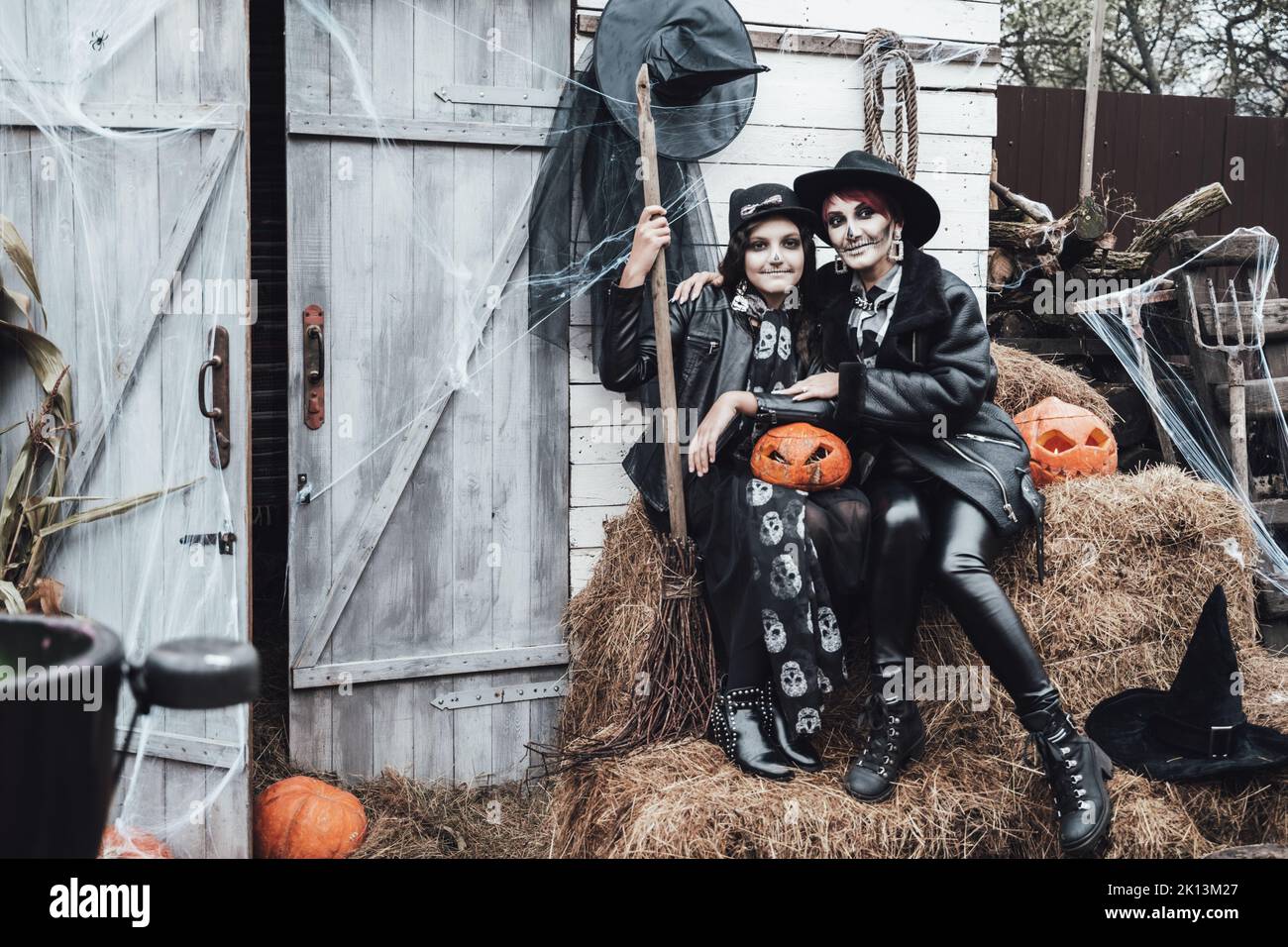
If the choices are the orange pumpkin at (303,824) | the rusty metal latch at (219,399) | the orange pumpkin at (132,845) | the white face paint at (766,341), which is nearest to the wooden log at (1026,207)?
the white face paint at (766,341)

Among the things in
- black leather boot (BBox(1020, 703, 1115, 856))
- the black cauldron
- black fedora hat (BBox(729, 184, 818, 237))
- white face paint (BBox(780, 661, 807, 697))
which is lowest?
black leather boot (BBox(1020, 703, 1115, 856))

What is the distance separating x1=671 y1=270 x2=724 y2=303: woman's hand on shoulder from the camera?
11.6 ft

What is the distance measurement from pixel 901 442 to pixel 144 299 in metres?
2.42

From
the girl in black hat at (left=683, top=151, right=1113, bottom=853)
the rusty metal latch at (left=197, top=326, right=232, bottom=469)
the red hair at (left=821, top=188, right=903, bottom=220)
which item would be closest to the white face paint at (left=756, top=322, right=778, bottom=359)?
the girl in black hat at (left=683, top=151, right=1113, bottom=853)

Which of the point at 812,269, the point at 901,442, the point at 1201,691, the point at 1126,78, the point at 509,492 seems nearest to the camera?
the point at 1201,691

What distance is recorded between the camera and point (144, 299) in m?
3.30

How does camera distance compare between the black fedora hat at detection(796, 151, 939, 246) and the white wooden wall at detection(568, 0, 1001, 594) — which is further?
the white wooden wall at detection(568, 0, 1001, 594)

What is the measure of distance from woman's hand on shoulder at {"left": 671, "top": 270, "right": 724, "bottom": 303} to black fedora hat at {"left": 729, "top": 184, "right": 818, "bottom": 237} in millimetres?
156

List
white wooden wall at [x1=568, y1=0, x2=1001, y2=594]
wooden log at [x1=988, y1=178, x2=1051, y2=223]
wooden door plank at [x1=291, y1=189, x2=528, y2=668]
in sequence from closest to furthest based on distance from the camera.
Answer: wooden door plank at [x1=291, y1=189, x2=528, y2=668], white wooden wall at [x1=568, y1=0, x2=1001, y2=594], wooden log at [x1=988, y1=178, x2=1051, y2=223]

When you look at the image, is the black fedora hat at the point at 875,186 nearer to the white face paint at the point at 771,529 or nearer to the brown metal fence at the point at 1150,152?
the white face paint at the point at 771,529

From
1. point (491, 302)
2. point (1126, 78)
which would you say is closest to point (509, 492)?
point (491, 302)

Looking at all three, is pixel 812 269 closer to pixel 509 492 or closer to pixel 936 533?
pixel 936 533

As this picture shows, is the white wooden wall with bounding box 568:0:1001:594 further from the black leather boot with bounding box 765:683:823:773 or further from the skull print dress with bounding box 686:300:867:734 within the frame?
the black leather boot with bounding box 765:683:823:773

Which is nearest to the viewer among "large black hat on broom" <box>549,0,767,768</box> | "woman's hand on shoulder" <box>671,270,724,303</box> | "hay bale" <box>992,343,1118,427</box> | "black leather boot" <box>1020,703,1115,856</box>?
"black leather boot" <box>1020,703,1115,856</box>
